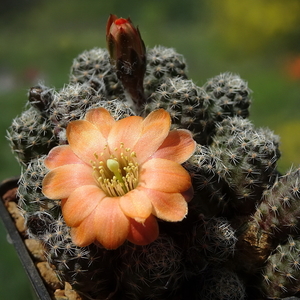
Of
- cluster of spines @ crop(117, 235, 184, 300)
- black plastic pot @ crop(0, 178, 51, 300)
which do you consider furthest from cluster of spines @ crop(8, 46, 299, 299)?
black plastic pot @ crop(0, 178, 51, 300)

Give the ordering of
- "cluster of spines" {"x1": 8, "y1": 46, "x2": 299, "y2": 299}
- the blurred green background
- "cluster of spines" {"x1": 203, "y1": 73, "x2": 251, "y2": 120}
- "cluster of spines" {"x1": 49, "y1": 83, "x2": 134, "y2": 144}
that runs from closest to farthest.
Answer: "cluster of spines" {"x1": 8, "y1": 46, "x2": 299, "y2": 299} < "cluster of spines" {"x1": 49, "y1": 83, "x2": 134, "y2": 144} < "cluster of spines" {"x1": 203, "y1": 73, "x2": 251, "y2": 120} < the blurred green background

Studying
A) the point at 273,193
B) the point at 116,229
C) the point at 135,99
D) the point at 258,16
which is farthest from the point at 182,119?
the point at 258,16

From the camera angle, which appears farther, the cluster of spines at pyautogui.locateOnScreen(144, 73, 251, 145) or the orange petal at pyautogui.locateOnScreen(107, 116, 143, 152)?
the cluster of spines at pyautogui.locateOnScreen(144, 73, 251, 145)

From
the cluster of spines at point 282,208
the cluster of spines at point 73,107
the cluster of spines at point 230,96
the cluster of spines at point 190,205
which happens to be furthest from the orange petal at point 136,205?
the cluster of spines at point 230,96

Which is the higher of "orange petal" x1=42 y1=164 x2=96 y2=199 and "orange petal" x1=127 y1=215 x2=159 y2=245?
"orange petal" x1=42 y1=164 x2=96 y2=199

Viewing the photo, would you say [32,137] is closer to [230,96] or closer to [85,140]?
[85,140]

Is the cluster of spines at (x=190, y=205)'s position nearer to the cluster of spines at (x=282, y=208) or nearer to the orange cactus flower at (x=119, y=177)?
the cluster of spines at (x=282, y=208)

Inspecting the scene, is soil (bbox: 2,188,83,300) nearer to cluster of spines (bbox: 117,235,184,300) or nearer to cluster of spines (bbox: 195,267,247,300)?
cluster of spines (bbox: 117,235,184,300)

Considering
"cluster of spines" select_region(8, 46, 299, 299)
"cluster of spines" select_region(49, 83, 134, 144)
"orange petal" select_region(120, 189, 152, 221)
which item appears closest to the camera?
"orange petal" select_region(120, 189, 152, 221)

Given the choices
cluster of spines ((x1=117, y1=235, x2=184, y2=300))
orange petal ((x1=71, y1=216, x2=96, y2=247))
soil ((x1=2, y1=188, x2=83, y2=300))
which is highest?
orange petal ((x1=71, y1=216, x2=96, y2=247))
